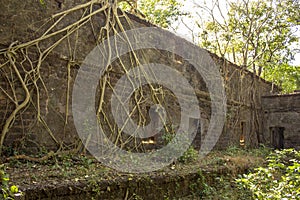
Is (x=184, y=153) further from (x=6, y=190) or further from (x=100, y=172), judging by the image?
(x=6, y=190)

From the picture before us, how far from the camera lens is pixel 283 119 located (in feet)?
38.4

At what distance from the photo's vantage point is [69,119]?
5.67 m

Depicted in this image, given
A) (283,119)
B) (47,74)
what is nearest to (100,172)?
(47,74)

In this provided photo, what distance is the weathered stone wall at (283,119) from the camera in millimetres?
11273

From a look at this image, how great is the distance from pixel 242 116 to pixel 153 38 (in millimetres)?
5341

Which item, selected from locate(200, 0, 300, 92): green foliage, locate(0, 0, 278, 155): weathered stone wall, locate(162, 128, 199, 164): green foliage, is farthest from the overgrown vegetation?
locate(200, 0, 300, 92): green foliage

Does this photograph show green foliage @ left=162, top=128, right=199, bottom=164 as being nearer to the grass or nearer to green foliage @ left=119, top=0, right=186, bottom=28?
the grass

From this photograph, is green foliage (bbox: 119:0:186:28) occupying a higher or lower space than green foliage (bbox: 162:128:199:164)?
higher

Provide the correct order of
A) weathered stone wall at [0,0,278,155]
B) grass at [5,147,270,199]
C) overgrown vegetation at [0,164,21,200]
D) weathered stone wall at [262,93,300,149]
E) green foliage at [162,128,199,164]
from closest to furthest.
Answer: overgrown vegetation at [0,164,21,200] < grass at [5,147,270,199] < weathered stone wall at [0,0,278,155] < green foliage at [162,128,199,164] < weathered stone wall at [262,93,300,149]

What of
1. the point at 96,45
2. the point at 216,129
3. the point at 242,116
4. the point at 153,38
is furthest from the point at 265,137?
the point at 96,45

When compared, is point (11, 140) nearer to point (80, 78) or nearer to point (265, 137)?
point (80, 78)

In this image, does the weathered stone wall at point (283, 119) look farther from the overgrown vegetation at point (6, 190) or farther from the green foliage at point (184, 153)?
the overgrown vegetation at point (6, 190)

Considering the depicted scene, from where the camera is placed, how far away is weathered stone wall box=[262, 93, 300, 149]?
1127cm

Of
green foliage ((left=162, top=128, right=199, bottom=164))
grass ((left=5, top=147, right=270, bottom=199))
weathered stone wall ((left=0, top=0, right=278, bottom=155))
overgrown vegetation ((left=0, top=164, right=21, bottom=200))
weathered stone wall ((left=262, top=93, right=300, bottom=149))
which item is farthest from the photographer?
weathered stone wall ((left=262, top=93, right=300, bottom=149))
